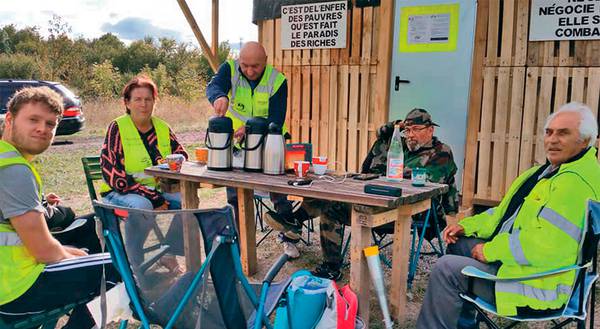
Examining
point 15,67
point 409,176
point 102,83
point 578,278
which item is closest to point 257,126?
point 409,176

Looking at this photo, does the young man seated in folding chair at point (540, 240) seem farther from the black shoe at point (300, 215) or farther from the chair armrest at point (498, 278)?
the black shoe at point (300, 215)

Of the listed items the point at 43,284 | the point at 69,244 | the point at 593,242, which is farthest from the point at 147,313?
the point at 593,242

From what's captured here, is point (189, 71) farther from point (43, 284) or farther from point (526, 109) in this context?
point (43, 284)

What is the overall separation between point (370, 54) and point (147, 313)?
173 inches

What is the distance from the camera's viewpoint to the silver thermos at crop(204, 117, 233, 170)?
3.20 m

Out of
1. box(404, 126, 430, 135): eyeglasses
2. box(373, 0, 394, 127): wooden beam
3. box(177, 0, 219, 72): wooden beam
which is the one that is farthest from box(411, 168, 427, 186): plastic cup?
box(177, 0, 219, 72): wooden beam

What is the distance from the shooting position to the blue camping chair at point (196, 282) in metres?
1.75

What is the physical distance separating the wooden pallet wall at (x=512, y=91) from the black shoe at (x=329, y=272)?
6.92 feet

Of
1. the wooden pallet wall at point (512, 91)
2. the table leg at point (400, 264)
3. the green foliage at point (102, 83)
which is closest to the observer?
the table leg at point (400, 264)

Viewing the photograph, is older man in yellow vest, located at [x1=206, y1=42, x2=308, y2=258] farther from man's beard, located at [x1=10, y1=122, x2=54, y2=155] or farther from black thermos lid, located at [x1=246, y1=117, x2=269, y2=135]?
man's beard, located at [x1=10, y1=122, x2=54, y2=155]

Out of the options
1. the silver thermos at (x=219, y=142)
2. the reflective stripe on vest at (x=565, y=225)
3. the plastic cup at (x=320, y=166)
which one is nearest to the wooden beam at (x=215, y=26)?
the silver thermos at (x=219, y=142)

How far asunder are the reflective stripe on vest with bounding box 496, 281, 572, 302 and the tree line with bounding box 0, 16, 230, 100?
58.8 feet

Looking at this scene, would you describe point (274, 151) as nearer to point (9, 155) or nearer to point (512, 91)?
point (9, 155)

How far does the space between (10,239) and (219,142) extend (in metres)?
1.50
